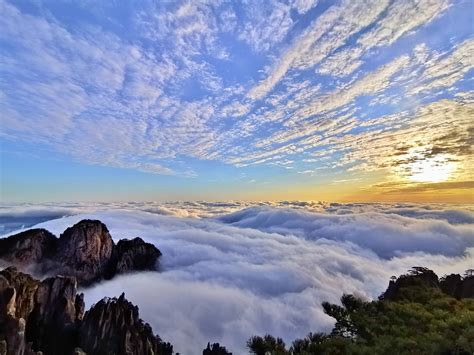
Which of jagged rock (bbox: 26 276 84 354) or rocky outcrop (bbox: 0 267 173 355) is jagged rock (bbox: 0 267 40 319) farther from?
jagged rock (bbox: 26 276 84 354)

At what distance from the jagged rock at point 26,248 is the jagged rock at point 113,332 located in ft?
326

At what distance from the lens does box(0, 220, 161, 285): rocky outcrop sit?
13488 cm

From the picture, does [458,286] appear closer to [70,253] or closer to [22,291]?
[22,291]

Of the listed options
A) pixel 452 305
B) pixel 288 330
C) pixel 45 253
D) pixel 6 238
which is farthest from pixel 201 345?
pixel 452 305

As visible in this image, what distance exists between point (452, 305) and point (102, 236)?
146 m

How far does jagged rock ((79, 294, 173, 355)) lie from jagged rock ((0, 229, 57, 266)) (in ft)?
326

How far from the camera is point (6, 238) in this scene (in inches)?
5561

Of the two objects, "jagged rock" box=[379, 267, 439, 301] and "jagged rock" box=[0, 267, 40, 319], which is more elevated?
"jagged rock" box=[0, 267, 40, 319]

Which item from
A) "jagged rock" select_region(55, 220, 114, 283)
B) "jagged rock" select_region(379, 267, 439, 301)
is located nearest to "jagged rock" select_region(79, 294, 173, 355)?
"jagged rock" select_region(379, 267, 439, 301)

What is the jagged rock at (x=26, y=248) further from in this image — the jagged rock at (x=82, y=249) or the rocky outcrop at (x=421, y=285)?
the rocky outcrop at (x=421, y=285)

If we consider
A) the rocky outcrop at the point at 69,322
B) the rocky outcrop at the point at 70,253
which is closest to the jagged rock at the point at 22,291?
the rocky outcrop at the point at 69,322

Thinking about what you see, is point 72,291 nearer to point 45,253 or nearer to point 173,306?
point 45,253

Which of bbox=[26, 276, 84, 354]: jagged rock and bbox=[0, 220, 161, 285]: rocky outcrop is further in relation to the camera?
bbox=[0, 220, 161, 285]: rocky outcrop

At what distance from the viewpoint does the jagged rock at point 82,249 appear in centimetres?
14450
